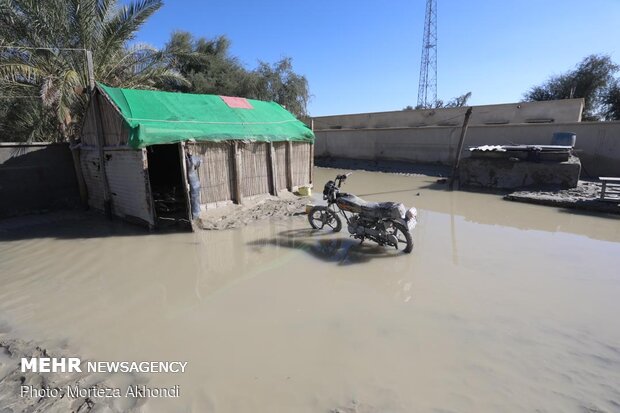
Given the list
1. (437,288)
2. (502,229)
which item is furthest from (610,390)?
(502,229)

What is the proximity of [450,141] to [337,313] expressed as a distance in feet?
53.2

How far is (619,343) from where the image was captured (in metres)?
3.72

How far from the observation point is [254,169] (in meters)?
10.3

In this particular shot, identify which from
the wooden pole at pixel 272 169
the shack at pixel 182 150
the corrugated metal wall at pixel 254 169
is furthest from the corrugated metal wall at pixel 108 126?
the wooden pole at pixel 272 169

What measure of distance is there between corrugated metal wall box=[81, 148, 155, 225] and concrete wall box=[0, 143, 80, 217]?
2.00 ft

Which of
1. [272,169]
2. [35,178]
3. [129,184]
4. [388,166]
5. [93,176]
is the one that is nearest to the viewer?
[129,184]

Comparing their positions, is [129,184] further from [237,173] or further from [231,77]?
[231,77]

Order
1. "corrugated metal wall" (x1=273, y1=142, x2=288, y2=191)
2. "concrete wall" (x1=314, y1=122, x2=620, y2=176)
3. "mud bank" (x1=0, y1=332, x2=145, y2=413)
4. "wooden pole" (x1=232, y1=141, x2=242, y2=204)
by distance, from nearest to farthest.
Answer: "mud bank" (x1=0, y1=332, x2=145, y2=413) → "wooden pole" (x1=232, y1=141, x2=242, y2=204) → "corrugated metal wall" (x1=273, y1=142, x2=288, y2=191) → "concrete wall" (x1=314, y1=122, x2=620, y2=176)

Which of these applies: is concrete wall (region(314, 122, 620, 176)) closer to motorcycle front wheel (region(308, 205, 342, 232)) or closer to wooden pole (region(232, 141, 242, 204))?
motorcycle front wheel (region(308, 205, 342, 232))

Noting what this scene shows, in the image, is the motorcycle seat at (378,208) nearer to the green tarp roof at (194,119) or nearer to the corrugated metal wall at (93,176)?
the green tarp roof at (194,119)

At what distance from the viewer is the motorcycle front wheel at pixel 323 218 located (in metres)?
7.78

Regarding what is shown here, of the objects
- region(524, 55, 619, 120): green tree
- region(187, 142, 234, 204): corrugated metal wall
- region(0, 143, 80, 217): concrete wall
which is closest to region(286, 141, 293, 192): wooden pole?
region(187, 142, 234, 204): corrugated metal wall

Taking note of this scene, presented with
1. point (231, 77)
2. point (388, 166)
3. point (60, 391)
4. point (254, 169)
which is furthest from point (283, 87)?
point (60, 391)

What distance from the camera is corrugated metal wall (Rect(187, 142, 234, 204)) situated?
8.79m
